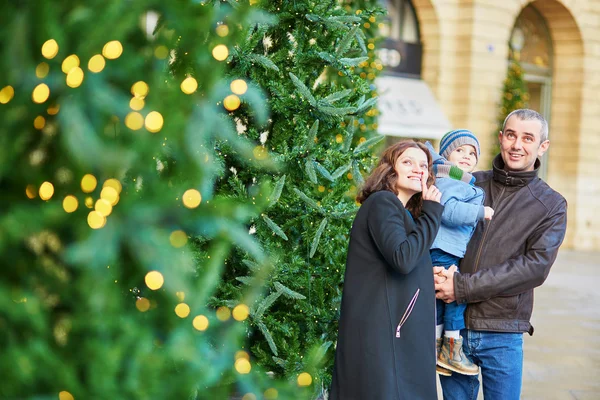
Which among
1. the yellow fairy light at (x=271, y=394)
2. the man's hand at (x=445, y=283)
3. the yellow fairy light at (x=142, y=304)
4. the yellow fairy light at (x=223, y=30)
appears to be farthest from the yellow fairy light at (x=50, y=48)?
the man's hand at (x=445, y=283)

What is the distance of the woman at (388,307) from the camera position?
119 inches

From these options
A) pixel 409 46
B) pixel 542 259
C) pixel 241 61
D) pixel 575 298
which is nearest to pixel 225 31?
pixel 241 61

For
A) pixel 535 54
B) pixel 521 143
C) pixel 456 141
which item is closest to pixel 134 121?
pixel 521 143

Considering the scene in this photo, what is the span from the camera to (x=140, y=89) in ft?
2.99

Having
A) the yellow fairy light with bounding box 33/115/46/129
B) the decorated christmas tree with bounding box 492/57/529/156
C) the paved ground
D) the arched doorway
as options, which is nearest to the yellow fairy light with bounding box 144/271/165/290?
the yellow fairy light with bounding box 33/115/46/129

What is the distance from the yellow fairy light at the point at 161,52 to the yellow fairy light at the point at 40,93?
154mm

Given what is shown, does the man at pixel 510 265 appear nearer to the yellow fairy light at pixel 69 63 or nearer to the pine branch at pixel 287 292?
the pine branch at pixel 287 292

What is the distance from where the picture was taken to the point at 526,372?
665cm

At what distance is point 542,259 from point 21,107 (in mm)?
2890

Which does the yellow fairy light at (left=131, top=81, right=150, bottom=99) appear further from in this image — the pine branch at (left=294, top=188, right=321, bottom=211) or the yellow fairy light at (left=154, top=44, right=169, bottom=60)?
the pine branch at (left=294, top=188, right=321, bottom=211)

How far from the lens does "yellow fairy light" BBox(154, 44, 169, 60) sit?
37.3 inches

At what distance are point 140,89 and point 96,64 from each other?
71 millimetres

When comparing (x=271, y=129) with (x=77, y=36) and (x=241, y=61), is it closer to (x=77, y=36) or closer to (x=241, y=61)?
(x=241, y=61)

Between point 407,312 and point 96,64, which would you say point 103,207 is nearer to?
point 96,64
